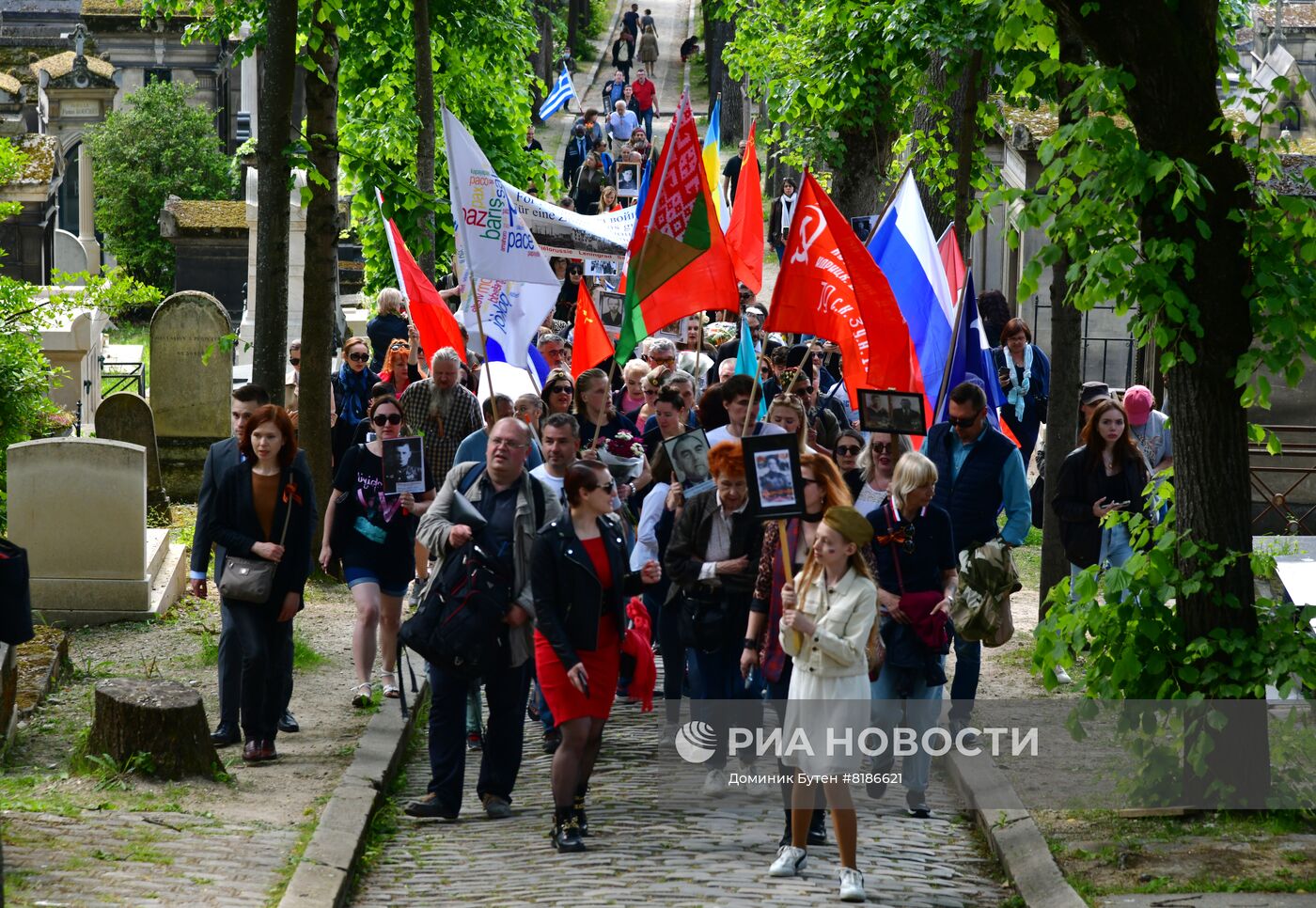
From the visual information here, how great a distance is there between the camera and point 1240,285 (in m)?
8.13

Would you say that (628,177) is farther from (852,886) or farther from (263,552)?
(852,886)

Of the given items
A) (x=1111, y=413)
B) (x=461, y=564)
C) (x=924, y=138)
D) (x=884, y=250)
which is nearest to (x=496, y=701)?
(x=461, y=564)

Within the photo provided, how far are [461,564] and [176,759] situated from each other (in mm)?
1705

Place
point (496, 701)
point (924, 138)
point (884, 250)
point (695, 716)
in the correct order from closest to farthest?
point (496, 701) < point (695, 716) < point (884, 250) < point (924, 138)

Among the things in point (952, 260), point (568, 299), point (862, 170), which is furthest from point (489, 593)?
point (568, 299)

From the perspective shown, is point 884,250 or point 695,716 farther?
point 884,250

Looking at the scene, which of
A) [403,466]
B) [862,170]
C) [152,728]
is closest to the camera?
[152,728]

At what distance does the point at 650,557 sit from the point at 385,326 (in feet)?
27.2

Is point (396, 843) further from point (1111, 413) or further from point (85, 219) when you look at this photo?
point (85, 219)

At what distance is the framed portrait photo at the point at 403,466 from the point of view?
10164mm

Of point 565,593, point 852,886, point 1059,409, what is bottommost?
point 852,886

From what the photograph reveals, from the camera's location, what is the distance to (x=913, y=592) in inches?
344

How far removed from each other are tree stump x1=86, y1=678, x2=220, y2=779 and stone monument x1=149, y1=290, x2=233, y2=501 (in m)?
8.90

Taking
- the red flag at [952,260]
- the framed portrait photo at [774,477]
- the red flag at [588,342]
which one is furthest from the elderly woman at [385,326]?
the framed portrait photo at [774,477]
